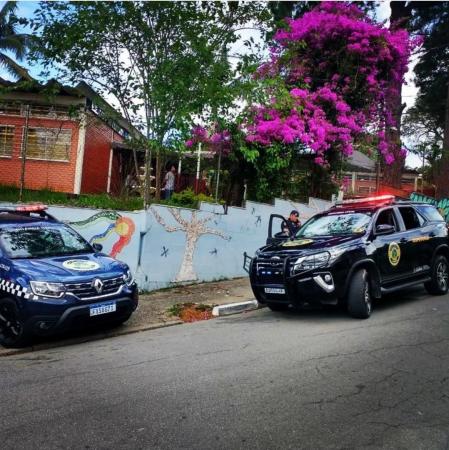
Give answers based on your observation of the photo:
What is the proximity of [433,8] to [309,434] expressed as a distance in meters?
21.3

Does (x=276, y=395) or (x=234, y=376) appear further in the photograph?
(x=234, y=376)

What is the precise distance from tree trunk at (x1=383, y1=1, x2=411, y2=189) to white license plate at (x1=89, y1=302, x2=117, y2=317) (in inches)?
491

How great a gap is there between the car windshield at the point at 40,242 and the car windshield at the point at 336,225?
3.87 metres

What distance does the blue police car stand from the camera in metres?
6.37

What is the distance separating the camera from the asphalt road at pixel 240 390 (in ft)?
12.0

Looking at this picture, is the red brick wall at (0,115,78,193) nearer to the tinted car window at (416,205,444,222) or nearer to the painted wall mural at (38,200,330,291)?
the painted wall mural at (38,200,330,291)

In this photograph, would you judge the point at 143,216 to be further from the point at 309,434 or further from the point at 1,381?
the point at 309,434

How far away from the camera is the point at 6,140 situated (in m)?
14.9

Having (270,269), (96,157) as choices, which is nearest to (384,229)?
(270,269)

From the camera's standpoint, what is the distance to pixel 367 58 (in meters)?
15.2

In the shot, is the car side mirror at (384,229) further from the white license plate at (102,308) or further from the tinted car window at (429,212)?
the white license plate at (102,308)

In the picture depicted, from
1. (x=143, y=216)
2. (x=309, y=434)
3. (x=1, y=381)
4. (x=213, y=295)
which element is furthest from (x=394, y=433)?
(x=143, y=216)

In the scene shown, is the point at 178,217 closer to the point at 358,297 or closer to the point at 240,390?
the point at 358,297

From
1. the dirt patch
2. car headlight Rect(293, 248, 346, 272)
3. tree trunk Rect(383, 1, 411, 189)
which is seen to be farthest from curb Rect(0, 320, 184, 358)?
tree trunk Rect(383, 1, 411, 189)
